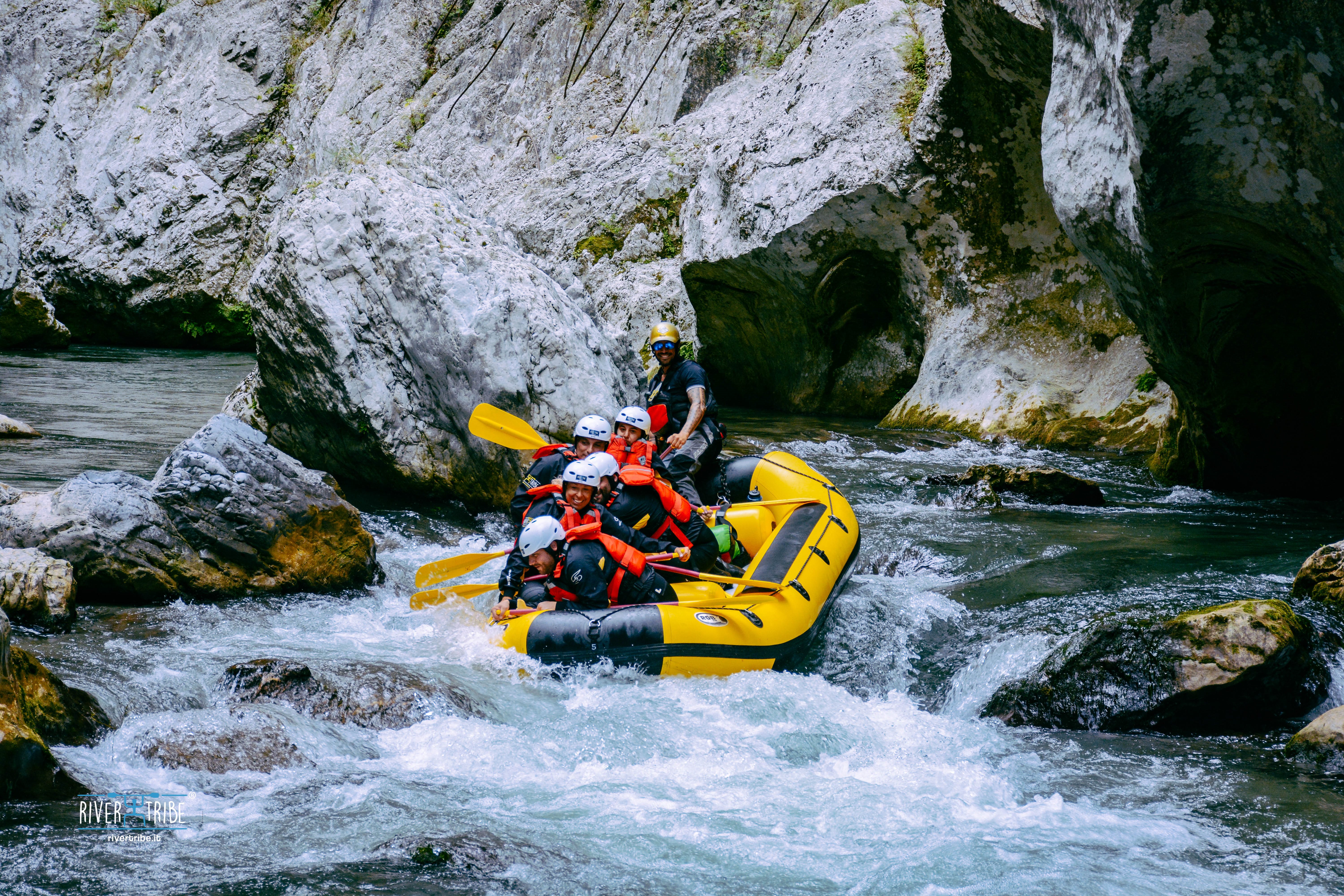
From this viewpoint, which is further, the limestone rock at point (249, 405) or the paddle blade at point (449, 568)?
the limestone rock at point (249, 405)

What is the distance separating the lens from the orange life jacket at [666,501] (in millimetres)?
6082

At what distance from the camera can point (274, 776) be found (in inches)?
159

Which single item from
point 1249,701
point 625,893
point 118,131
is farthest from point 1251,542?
point 118,131

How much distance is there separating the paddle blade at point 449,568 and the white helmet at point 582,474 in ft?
2.84

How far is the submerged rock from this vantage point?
4039 millimetres

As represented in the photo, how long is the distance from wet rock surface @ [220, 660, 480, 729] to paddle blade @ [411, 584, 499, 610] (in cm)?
141

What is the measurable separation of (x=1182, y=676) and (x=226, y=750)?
4.23 m

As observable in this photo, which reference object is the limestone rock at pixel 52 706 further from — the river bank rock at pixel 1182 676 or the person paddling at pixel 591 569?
the river bank rock at pixel 1182 676

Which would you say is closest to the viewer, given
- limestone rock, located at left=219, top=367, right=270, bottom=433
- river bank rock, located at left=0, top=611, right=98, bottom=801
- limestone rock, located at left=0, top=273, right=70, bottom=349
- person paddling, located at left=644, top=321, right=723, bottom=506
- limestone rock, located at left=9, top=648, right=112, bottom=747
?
river bank rock, located at left=0, top=611, right=98, bottom=801

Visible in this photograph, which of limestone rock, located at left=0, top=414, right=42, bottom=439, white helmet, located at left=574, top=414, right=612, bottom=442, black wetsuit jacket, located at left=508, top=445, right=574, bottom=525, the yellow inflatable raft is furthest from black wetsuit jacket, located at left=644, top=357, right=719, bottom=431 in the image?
limestone rock, located at left=0, top=414, right=42, bottom=439

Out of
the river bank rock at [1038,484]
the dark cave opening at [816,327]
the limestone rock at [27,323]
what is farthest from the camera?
the limestone rock at [27,323]

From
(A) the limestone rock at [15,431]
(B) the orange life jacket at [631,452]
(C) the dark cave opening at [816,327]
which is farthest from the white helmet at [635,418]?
(A) the limestone rock at [15,431]

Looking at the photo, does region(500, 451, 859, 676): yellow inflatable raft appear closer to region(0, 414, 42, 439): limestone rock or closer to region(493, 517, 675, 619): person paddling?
region(493, 517, 675, 619): person paddling

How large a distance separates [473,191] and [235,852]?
17.9 m
